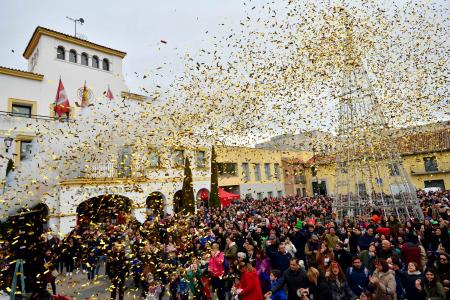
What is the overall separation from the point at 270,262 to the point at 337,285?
96.4 inches

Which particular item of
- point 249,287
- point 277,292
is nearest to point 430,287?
point 277,292

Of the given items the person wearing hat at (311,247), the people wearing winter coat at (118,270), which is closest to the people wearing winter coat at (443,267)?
the person wearing hat at (311,247)

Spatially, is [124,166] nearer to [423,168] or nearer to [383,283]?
[383,283]

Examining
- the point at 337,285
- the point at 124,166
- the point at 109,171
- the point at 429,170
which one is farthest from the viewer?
the point at 429,170

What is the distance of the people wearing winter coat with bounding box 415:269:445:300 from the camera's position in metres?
5.67

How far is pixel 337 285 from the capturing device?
625 cm

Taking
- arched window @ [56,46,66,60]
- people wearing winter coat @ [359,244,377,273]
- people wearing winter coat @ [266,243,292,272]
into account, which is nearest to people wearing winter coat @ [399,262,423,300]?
people wearing winter coat @ [359,244,377,273]

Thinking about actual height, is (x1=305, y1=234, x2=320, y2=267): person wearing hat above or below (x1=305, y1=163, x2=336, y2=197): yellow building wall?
below

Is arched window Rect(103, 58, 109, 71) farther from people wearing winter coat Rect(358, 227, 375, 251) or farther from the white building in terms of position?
people wearing winter coat Rect(358, 227, 375, 251)

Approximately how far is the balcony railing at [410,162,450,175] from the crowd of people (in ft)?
79.0

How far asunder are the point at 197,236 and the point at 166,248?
6.40 feet

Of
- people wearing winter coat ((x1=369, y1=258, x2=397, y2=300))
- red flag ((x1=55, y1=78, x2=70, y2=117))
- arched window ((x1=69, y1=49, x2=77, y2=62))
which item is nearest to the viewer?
people wearing winter coat ((x1=369, y1=258, x2=397, y2=300))

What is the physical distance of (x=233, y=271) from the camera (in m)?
8.54

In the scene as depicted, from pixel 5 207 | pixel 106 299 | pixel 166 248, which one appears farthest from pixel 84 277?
pixel 5 207
